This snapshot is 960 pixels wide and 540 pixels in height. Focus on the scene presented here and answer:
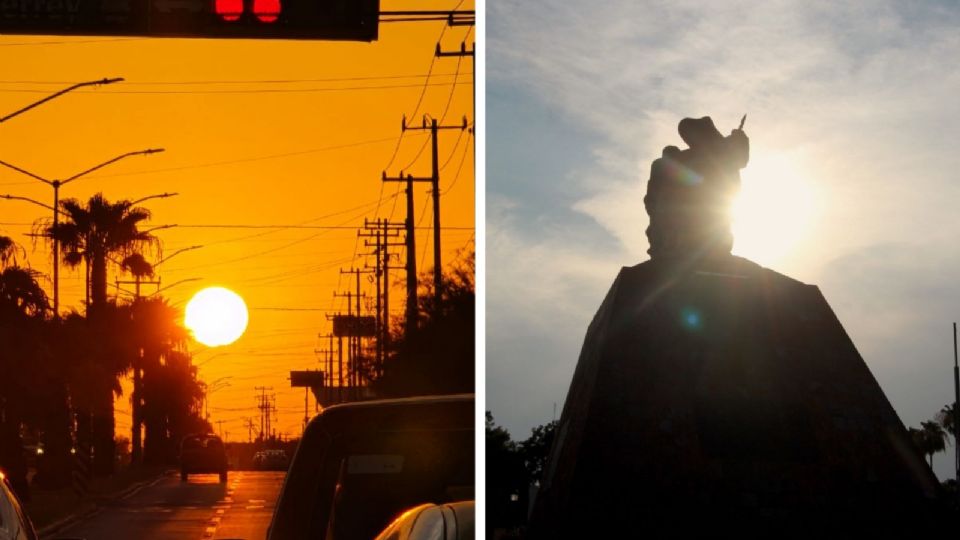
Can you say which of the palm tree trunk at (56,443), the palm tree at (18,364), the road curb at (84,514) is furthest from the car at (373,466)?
the palm tree trunk at (56,443)

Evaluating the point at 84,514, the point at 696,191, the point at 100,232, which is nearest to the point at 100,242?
the point at 100,232

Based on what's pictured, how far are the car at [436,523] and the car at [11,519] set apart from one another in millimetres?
4528

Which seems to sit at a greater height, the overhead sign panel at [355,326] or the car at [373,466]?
the overhead sign panel at [355,326]

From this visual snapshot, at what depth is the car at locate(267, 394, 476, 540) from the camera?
5527mm

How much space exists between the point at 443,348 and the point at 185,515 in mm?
12122

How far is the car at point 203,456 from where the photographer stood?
2517 inches

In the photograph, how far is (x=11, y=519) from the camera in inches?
367

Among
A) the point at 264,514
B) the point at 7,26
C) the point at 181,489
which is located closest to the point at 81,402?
the point at 181,489

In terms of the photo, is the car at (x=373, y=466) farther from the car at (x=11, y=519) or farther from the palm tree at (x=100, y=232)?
the palm tree at (x=100, y=232)

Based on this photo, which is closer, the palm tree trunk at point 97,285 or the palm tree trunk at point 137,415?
the palm tree trunk at point 97,285

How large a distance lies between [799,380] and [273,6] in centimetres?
582

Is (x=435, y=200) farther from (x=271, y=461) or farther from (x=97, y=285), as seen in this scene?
(x=271, y=461)

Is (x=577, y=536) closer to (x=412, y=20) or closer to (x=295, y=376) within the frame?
(x=412, y=20)

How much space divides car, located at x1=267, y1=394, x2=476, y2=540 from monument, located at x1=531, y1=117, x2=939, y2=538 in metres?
9.21
